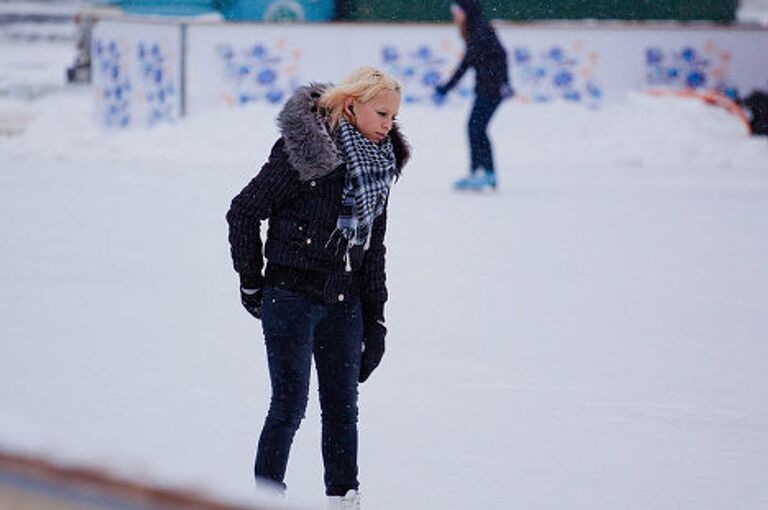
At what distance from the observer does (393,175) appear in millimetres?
2797

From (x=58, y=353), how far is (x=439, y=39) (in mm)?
9854

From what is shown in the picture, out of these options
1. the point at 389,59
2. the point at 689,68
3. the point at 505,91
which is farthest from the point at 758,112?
the point at 505,91

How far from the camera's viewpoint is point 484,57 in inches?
432

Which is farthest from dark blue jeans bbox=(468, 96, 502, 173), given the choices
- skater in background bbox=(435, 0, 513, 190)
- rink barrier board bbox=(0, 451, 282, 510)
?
rink barrier board bbox=(0, 451, 282, 510)

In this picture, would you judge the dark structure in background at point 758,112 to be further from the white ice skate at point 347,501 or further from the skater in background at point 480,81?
the white ice skate at point 347,501

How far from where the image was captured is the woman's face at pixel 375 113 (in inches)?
107

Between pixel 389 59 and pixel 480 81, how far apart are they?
3.56 m

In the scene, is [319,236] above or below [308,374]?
above

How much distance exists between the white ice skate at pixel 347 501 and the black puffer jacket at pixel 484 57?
8.20m

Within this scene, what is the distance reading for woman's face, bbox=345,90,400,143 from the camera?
271cm

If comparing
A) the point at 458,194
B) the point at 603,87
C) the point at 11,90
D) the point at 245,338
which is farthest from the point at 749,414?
the point at 11,90

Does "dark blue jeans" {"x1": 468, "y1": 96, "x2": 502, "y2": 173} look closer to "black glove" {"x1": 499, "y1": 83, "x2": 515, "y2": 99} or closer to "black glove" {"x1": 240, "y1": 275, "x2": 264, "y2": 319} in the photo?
"black glove" {"x1": 499, "y1": 83, "x2": 515, "y2": 99}

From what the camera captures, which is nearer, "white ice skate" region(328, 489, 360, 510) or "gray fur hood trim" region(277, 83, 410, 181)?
"gray fur hood trim" region(277, 83, 410, 181)

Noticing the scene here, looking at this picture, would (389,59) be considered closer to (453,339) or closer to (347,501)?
(453,339)
